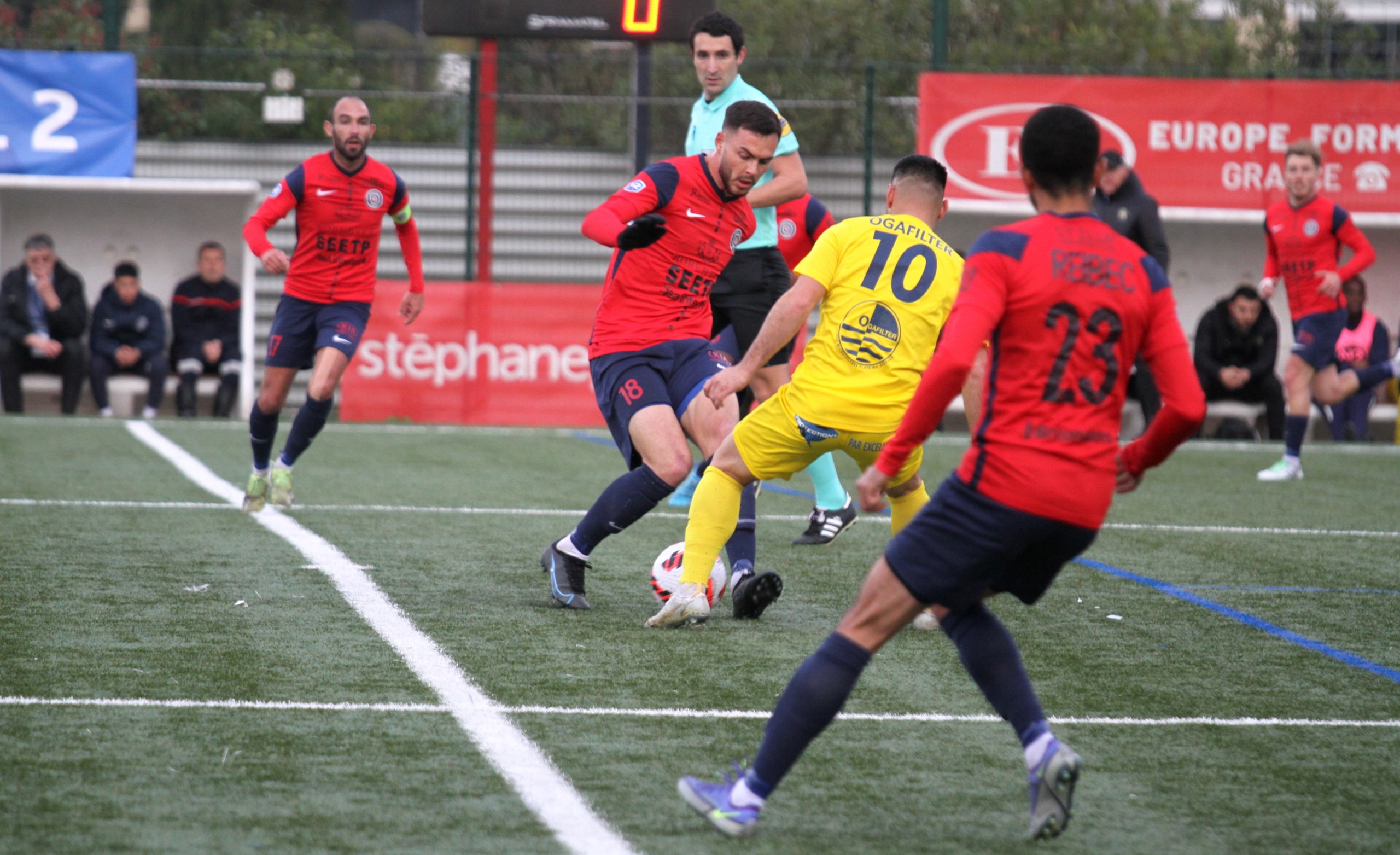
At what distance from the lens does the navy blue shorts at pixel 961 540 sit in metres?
3.32

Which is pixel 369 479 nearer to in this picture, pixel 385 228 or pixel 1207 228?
pixel 385 228

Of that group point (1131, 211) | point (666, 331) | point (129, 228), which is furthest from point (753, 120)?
point (129, 228)

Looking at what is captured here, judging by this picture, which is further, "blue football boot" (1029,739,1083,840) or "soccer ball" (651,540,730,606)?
"soccer ball" (651,540,730,606)

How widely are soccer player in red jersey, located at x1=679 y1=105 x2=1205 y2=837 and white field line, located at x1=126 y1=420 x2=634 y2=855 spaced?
0.25 m

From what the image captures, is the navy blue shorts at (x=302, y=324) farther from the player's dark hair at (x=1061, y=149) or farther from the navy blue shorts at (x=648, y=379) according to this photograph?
the player's dark hair at (x=1061, y=149)

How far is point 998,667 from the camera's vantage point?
3.54 metres

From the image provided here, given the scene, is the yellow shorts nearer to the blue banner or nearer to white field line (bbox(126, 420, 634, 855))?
white field line (bbox(126, 420, 634, 855))

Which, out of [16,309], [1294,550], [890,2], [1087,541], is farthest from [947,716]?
[890,2]

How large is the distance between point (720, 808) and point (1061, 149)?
4.99ft

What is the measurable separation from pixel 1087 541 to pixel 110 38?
14.5 m

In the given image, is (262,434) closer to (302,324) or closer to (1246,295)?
(302,324)

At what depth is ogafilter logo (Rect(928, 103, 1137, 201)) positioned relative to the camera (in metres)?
15.1

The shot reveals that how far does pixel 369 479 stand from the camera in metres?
10.1

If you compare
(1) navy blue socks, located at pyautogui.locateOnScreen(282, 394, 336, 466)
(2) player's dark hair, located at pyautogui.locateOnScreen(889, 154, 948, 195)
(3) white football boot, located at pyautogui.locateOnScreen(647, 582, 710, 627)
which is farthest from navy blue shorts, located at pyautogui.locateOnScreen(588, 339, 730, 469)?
(1) navy blue socks, located at pyautogui.locateOnScreen(282, 394, 336, 466)
